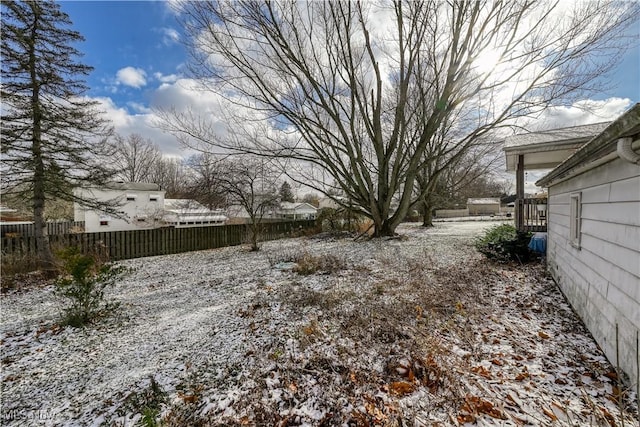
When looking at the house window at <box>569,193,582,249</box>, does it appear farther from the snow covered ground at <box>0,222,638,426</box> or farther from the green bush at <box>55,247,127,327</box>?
the green bush at <box>55,247,127,327</box>

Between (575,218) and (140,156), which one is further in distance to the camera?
(140,156)

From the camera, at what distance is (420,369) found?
2441 millimetres

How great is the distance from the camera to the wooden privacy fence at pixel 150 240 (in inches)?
294

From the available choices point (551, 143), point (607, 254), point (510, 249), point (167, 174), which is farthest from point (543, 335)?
point (167, 174)

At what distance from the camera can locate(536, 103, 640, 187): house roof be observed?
5.76ft

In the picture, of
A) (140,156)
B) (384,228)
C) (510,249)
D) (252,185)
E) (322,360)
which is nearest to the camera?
(322,360)

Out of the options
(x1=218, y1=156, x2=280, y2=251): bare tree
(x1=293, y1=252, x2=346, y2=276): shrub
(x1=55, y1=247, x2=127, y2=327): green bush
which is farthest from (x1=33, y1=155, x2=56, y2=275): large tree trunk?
(x1=293, y1=252, x2=346, y2=276): shrub

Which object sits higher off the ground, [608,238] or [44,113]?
[44,113]

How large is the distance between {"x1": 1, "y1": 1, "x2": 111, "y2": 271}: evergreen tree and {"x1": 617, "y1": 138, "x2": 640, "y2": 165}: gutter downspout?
1068 centimetres

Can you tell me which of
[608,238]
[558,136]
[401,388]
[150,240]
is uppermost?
[558,136]

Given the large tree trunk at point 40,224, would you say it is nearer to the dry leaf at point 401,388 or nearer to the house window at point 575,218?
the dry leaf at point 401,388

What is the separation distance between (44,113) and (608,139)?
1101 cm

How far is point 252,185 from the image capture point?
33.2ft

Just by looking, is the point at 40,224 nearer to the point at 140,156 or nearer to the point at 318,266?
the point at 318,266
